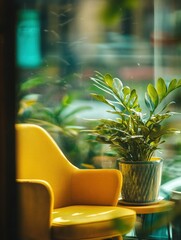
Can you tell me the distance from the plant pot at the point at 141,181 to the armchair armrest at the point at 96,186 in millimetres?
245

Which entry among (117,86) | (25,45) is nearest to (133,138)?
(117,86)

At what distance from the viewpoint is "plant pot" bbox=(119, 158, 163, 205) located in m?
3.42

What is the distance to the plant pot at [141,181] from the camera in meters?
3.42

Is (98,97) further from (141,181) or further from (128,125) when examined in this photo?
(141,181)

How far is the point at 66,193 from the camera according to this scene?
3.37 meters

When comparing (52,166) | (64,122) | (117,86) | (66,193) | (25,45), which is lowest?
(66,193)

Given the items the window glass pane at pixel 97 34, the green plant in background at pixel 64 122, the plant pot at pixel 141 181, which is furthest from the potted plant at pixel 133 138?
the window glass pane at pixel 97 34

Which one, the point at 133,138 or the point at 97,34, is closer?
the point at 97,34

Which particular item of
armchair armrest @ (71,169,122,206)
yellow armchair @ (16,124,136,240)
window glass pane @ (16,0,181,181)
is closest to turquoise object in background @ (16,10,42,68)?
window glass pane @ (16,0,181,181)

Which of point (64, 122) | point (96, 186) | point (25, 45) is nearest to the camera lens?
point (25, 45)

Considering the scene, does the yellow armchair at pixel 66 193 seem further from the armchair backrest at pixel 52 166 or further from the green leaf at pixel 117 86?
the green leaf at pixel 117 86

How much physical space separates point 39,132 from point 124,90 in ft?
2.05

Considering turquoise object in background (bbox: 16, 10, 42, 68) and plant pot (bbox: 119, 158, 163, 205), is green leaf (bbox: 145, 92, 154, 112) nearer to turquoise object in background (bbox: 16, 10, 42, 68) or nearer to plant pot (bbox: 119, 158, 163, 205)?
plant pot (bbox: 119, 158, 163, 205)

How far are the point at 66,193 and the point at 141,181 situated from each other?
51 cm
